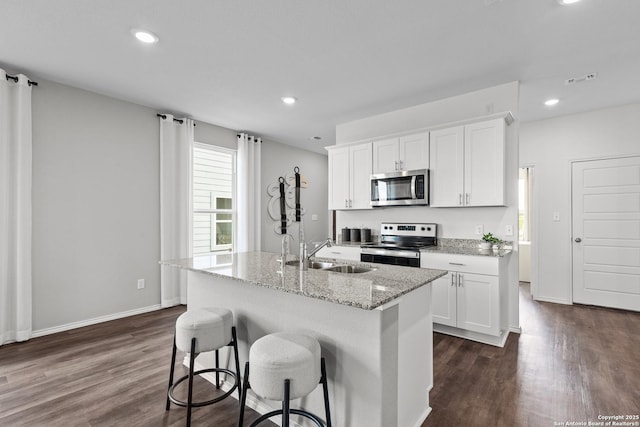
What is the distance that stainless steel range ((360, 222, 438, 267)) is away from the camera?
348 centimetres

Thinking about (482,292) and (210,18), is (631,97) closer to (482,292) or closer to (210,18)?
(482,292)

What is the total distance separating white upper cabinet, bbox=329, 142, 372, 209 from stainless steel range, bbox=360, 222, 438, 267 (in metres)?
0.47

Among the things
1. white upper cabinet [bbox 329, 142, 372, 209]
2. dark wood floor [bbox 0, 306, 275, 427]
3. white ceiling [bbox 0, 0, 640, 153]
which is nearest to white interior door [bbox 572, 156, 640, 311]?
white ceiling [bbox 0, 0, 640, 153]

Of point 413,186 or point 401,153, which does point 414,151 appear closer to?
point 401,153

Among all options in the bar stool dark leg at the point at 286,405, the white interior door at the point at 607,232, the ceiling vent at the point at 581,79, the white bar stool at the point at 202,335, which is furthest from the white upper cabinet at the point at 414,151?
the bar stool dark leg at the point at 286,405

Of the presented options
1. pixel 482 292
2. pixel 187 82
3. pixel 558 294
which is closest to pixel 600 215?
pixel 558 294

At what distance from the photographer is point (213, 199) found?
5.05m

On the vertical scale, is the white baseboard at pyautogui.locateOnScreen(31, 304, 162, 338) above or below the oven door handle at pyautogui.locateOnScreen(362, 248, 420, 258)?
below

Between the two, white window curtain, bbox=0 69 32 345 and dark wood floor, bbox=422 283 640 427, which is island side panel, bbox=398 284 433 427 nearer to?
dark wood floor, bbox=422 283 640 427

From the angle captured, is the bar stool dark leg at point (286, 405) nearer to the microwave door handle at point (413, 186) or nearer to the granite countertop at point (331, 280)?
the granite countertop at point (331, 280)

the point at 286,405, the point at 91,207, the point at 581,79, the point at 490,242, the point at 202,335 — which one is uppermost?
the point at 581,79

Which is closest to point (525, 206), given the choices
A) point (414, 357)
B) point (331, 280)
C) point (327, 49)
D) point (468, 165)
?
point (468, 165)

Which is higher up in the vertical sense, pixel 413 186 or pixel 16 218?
pixel 413 186

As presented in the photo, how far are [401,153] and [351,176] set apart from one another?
78cm
